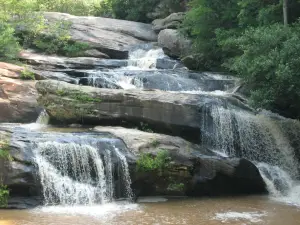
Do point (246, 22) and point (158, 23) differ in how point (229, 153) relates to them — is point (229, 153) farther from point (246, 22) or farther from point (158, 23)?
point (158, 23)

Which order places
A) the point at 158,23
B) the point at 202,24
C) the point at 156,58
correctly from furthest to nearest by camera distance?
the point at 158,23, the point at 156,58, the point at 202,24

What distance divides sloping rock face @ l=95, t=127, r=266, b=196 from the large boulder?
10417 mm

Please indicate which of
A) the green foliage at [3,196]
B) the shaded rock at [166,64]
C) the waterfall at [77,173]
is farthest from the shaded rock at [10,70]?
the green foliage at [3,196]

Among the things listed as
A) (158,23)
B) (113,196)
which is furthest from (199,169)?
(158,23)

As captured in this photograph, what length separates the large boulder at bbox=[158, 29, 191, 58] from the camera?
2158cm

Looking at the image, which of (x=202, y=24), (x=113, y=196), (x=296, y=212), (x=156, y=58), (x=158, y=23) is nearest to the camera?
(x=296, y=212)

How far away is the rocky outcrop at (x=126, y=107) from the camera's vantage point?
13.2 metres

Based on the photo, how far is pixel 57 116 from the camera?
13.5 m

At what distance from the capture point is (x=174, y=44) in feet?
72.7

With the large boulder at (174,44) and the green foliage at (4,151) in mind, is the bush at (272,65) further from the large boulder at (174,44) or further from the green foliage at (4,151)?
the large boulder at (174,44)

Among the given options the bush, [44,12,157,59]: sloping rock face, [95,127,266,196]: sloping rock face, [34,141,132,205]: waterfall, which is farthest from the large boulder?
[34,141,132,205]: waterfall

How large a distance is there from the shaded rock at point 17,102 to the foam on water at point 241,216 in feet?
26.8

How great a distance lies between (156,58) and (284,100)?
9.60 metres

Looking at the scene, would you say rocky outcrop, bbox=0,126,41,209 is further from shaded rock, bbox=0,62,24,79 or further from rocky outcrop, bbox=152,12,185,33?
rocky outcrop, bbox=152,12,185,33
